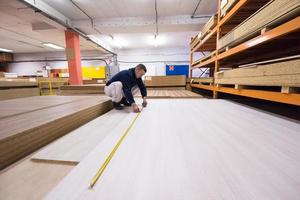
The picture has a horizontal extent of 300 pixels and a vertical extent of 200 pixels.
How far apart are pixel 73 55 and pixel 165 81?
14.3 feet

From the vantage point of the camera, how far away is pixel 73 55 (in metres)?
6.43

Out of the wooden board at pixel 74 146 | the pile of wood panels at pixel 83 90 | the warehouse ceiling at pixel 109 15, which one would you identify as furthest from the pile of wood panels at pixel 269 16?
the pile of wood panels at pixel 83 90

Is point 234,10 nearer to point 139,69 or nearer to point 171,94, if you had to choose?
point 139,69

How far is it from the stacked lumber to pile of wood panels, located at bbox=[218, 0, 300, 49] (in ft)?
10.7

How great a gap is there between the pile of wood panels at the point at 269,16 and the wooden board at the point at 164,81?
3.27m

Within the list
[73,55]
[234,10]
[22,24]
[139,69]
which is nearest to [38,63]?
[22,24]

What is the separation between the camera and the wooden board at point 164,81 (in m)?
5.70

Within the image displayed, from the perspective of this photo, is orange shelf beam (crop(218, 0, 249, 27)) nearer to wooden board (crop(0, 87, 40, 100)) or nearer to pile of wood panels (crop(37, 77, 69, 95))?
wooden board (crop(0, 87, 40, 100))

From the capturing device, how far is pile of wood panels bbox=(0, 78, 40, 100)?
11.8 feet

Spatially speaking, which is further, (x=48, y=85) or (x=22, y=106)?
(x=48, y=85)

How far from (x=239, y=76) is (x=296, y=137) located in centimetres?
138

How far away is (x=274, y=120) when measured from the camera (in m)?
1.62

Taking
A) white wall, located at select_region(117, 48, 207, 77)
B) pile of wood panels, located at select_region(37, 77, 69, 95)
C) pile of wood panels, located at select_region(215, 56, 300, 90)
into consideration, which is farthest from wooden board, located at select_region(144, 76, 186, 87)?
white wall, located at select_region(117, 48, 207, 77)

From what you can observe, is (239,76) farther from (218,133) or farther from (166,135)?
(166,135)
